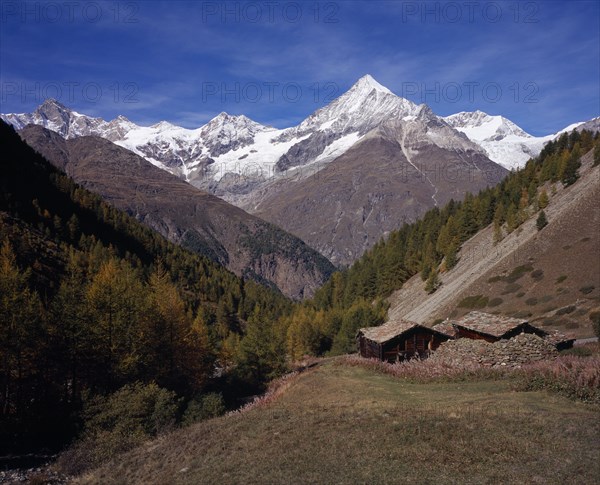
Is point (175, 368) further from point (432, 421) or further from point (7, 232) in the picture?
point (7, 232)

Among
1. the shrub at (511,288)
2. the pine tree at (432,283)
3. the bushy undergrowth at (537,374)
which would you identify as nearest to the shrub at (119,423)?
the bushy undergrowth at (537,374)

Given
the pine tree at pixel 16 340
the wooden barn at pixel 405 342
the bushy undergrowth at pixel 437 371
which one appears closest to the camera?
the bushy undergrowth at pixel 437 371

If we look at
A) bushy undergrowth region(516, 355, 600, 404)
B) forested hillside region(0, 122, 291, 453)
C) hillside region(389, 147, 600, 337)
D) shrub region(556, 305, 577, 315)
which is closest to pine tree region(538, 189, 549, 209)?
hillside region(389, 147, 600, 337)

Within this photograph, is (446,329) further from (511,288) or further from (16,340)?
(16,340)

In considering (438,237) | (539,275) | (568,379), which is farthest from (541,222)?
(568,379)

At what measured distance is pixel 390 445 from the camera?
17.8 meters

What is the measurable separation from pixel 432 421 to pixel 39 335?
99.6 ft

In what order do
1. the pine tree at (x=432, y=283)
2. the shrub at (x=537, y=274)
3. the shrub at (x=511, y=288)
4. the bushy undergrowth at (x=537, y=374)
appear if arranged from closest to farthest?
the bushy undergrowth at (x=537, y=374), the shrub at (x=537, y=274), the shrub at (x=511, y=288), the pine tree at (x=432, y=283)

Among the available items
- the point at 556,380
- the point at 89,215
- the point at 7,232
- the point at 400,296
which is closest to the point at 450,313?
the point at 400,296

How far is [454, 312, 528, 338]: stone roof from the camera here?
38372mm

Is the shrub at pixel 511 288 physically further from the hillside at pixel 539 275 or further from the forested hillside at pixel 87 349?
the forested hillside at pixel 87 349

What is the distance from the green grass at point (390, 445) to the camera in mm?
15383

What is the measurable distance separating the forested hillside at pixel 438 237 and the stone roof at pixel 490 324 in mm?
44414

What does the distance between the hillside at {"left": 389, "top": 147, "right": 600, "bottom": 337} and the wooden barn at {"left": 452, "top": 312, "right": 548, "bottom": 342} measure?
18399mm
